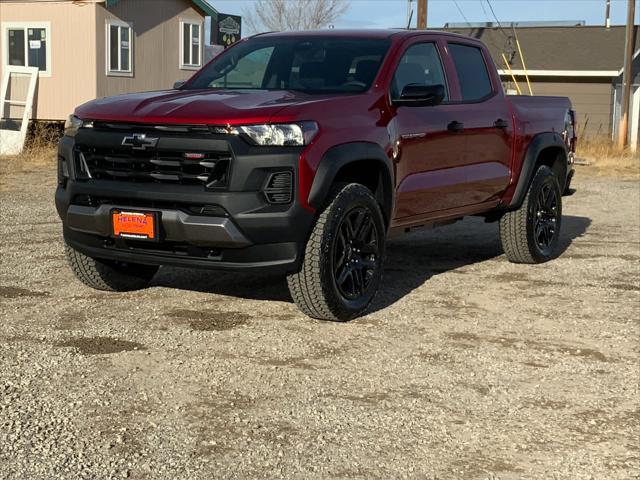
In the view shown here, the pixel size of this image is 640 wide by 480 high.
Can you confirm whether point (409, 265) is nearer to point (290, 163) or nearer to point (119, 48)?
point (290, 163)

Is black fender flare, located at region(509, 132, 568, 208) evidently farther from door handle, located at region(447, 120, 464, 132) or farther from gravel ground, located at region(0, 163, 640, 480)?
door handle, located at region(447, 120, 464, 132)

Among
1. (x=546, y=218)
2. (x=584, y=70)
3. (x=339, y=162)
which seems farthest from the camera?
(x=584, y=70)

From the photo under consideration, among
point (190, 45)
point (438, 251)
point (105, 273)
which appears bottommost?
point (438, 251)

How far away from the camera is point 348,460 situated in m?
4.00

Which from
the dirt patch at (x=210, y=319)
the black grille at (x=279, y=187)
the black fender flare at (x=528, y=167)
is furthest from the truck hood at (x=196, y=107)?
the black fender flare at (x=528, y=167)

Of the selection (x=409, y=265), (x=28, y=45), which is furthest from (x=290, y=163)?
(x=28, y=45)

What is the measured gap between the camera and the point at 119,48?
75.4 feet

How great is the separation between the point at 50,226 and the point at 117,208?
189 inches

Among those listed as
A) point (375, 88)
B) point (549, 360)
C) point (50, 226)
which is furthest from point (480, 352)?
point (50, 226)

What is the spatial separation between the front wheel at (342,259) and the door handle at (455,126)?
3.79 ft

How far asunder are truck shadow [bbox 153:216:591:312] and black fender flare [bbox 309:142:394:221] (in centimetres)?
104

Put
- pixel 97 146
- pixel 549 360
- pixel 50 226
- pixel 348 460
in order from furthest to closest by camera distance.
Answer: pixel 50 226, pixel 97 146, pixel 549 360, pixel 348 460

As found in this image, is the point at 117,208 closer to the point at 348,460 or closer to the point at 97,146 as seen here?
the point at 97,146

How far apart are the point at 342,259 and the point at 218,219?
0.99 meters
